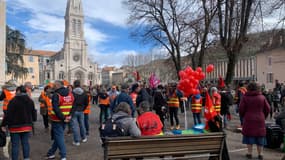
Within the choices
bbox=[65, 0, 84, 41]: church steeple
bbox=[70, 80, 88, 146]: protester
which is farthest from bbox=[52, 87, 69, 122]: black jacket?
bbox=[65, 0, 84, 41]: church steeple

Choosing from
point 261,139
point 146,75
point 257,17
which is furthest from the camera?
point 146,75

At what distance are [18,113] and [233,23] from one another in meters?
13.0

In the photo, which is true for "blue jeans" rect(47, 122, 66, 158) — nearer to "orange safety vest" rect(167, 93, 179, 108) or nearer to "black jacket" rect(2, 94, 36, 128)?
"black jacket" rect(2, 94, 36, 128)

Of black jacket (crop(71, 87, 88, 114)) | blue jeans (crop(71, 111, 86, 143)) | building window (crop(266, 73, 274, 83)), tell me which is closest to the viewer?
blue jeans (crop(71, 111, 86, 143))

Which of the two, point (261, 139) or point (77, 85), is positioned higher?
point (77, 85)

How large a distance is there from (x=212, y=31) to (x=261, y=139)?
14623mm

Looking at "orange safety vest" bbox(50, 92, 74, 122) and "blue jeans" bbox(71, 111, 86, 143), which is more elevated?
"orange safety vest" bbox(50, 92, 74, 122)

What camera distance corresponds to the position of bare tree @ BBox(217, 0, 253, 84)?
43.5ft

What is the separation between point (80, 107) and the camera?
8188 mm

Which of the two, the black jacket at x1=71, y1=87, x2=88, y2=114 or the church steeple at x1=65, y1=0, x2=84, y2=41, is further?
the church steeple at x1=65, y1=0, x2=84, y2=41

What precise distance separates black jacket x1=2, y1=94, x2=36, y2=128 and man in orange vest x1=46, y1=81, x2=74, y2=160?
57cm

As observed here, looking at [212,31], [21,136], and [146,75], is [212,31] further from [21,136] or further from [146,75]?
[146,75]

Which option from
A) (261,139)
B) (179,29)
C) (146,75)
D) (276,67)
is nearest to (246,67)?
(276,67)

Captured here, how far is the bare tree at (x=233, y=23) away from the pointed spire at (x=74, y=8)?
9448cm
